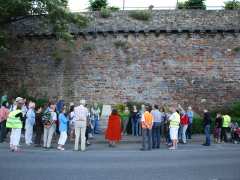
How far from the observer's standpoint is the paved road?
10883 millimetres

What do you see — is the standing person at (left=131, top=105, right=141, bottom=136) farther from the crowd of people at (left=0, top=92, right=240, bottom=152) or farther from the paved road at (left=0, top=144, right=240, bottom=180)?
the paved road at (left=0, top=144, right=240, bottom=180)

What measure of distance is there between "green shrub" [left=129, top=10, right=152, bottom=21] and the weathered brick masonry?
359 mm

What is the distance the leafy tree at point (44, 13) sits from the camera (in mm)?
24234

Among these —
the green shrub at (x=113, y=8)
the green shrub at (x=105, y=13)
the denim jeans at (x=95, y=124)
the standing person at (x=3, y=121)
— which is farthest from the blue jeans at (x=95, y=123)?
the green shrub at (x=113, y=8)

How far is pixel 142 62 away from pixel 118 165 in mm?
17102

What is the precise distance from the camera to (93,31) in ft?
97.9

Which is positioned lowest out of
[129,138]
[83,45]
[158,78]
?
[129,138]

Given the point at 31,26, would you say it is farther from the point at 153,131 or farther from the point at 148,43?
the point at 153,131

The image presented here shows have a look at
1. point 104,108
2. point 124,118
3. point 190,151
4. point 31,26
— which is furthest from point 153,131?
point 31,26

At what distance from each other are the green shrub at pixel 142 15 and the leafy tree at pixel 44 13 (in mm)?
Result: 4726

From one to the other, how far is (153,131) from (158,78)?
11.2 meters

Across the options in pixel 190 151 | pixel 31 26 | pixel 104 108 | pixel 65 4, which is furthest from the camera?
pixel 31 26

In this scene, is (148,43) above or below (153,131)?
above

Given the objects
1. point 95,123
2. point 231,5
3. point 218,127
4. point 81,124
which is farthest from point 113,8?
point 81,124
